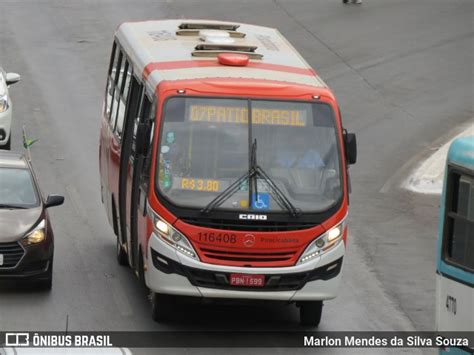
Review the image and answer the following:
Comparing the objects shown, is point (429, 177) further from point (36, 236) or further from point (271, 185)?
point (271, 185)

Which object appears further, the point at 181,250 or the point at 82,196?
the point at 82,196

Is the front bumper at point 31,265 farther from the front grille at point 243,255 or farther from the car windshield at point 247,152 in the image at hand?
the front grille at point 243,255

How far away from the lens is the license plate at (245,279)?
1648 centimetres

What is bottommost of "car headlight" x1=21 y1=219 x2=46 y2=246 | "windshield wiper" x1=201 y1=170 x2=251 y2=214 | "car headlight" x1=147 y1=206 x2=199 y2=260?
"car headlight" x1=21 y1=219 x2=46 y2=246

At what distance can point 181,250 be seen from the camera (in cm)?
1656

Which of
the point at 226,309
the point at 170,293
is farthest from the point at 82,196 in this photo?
the point at 170,293

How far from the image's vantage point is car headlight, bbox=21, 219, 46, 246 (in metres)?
18.5

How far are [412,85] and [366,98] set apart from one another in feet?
6.11

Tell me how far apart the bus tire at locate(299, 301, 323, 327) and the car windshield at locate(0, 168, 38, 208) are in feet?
12.7

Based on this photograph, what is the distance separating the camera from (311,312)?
57.8 feet

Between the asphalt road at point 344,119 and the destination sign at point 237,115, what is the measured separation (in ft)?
8.12

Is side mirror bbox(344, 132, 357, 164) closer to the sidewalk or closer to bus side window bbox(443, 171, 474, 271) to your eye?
bus side window bbox(443, 171, 474, 271)

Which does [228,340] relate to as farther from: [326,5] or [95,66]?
[326,5]

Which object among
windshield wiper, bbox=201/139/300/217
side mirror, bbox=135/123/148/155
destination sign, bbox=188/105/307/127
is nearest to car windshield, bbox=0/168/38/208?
side mirror, bbox=135/123/148/155
